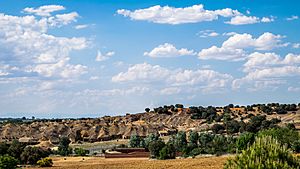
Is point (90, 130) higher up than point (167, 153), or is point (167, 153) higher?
point (90, 130)

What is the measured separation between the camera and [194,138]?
396 ft

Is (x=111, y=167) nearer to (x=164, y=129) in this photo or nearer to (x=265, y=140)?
(x=265, y=140)

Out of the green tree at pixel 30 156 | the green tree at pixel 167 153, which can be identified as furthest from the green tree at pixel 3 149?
the green tree at pixel 167 153

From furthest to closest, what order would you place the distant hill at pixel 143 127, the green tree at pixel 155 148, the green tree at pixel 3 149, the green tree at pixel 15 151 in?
the distant hill at pixel 143 127 → the green tree at pixel 3 149 → the green tree at pixel 15 151 → the green tree at pixel 155 148

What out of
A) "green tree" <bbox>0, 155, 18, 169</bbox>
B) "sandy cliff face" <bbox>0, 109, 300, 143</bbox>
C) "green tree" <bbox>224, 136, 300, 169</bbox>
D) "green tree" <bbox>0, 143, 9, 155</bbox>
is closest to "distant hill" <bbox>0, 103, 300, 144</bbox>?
"sandy cliff face" <bbox>0, 109, 300, 143</bbox>

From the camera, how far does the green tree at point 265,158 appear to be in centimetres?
3225

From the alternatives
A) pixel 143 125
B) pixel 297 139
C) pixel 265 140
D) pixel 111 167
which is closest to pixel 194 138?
pixel 297 139

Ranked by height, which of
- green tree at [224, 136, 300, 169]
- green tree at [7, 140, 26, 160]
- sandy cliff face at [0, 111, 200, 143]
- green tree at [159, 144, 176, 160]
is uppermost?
sandy cliff face at [0, 111, 200, 143]

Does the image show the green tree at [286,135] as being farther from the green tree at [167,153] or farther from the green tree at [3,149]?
the green tree at [3,149]

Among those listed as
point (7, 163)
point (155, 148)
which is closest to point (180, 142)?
point (155, 148)

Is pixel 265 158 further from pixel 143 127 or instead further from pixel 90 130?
pixel 90 130

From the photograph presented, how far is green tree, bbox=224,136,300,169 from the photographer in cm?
3225

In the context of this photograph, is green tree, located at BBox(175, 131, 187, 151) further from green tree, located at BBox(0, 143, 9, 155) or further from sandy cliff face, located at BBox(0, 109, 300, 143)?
sandy cliff face, located at BBox(0, 109, 300, 143)

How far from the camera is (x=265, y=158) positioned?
33.1m
